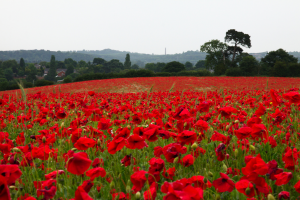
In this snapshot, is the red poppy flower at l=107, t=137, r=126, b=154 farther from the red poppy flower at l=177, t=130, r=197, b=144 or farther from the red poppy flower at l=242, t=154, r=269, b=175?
the red poppy flower at l=242, t=154, r=269, b=175

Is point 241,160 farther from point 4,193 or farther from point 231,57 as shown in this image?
point 231,57

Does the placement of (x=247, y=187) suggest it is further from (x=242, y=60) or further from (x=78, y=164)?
(x=242, y=60)

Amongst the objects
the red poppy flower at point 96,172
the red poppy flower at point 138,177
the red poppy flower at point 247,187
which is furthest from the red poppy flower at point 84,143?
the red poppy flower at point 247,187

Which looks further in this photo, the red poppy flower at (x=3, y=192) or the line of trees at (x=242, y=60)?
the line of trees at (x=242, y=60)

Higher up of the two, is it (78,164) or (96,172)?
(78,164)

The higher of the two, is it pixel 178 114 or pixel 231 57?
pixel 231 57

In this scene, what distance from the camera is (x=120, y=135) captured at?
1.34 metres

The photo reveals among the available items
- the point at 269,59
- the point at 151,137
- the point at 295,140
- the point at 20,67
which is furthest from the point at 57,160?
the point at 20,67

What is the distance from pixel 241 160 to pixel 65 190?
1.61 meters

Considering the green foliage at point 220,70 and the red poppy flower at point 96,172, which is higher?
the green foliage at point 220,70

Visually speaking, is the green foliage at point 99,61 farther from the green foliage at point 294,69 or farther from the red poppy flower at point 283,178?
the red poppy flower at point 283,178

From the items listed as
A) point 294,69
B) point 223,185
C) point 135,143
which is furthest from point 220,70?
point 223,185

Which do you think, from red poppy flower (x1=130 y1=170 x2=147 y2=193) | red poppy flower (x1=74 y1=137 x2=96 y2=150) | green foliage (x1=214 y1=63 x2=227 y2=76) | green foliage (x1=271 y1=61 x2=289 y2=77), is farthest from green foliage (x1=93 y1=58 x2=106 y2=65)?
red poppy flower (x1=130 y1=170 x2=147 y2=193)

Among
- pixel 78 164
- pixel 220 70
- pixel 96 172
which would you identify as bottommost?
pixel 96 172
